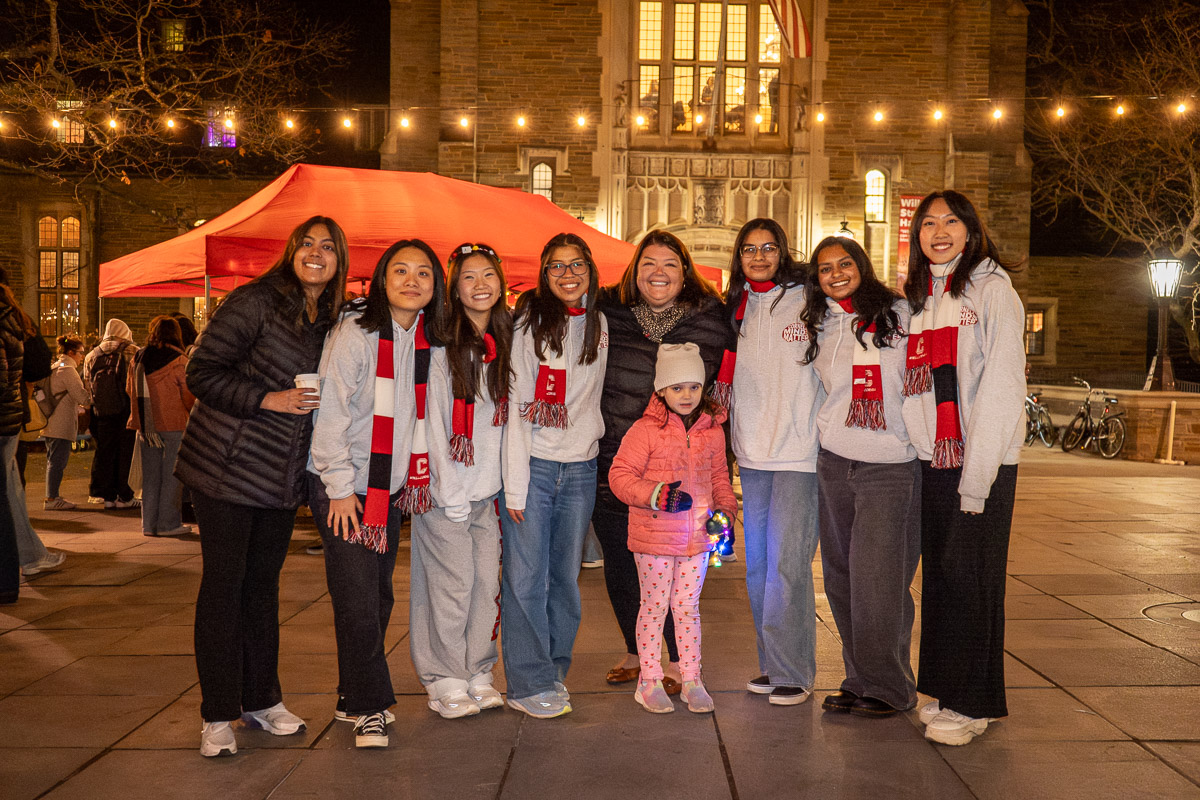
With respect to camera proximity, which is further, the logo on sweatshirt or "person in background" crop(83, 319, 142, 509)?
"person in background" crop(83, 319, 142, 509)

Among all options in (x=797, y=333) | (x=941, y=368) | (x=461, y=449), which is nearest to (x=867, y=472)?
(x=941, y=368)

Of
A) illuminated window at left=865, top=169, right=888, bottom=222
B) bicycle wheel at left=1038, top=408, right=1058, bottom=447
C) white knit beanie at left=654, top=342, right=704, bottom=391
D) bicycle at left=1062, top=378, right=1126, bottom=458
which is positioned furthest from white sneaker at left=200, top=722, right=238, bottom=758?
bicycle wheel at left=1038, top=408, right=1058, bottom=447

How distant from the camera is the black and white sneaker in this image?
3562 mm

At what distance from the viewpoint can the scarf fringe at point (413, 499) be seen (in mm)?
3752

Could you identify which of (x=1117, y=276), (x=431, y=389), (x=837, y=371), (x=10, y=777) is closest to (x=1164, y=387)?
(x=1117, y=276)

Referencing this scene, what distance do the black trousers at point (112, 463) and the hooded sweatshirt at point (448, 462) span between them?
7266 millimetres

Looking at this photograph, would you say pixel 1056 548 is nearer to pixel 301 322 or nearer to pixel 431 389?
pixel 431 389

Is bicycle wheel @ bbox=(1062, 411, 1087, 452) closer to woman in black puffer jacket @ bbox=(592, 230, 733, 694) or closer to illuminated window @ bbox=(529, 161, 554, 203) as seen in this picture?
illuminated window @ bbox=(529, 161, 554, 203)

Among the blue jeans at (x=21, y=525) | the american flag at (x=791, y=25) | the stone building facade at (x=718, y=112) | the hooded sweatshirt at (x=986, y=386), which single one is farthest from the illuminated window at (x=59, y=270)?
the hooded sweatshirt at (x=986, y=386)

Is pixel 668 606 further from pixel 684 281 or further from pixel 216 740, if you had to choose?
pixel 216 740

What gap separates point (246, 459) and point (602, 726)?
1.65 metres

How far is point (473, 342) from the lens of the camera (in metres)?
3.89

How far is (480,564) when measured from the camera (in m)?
4.00

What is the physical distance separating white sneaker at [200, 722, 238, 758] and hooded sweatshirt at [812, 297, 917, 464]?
246 centimetres
